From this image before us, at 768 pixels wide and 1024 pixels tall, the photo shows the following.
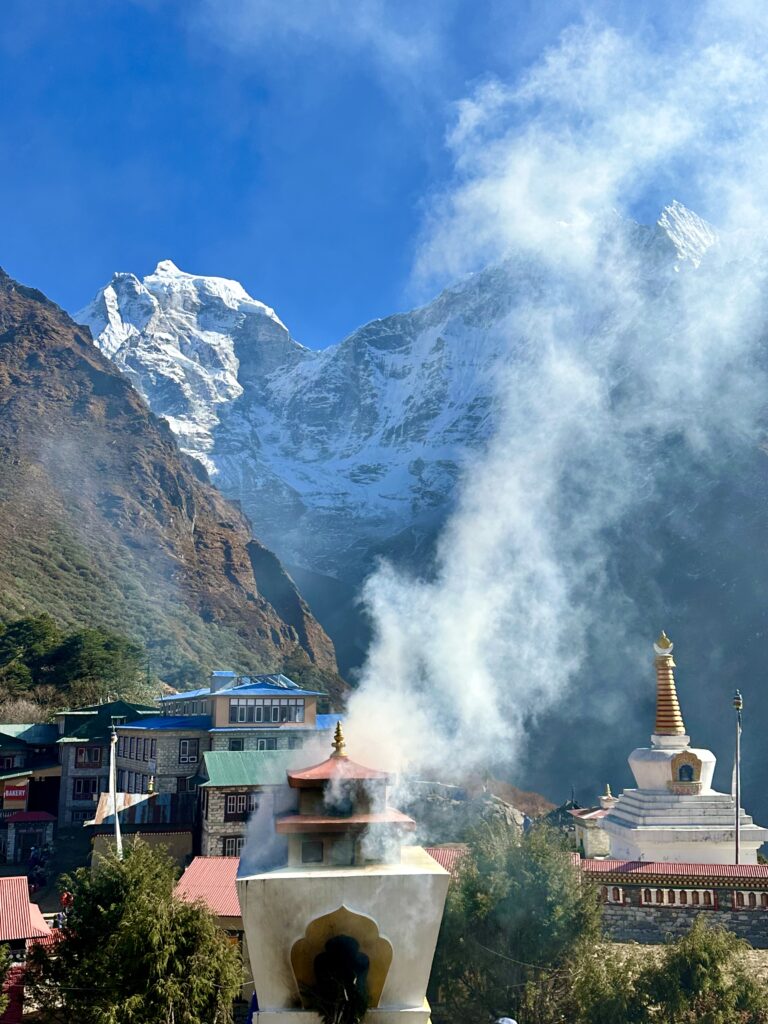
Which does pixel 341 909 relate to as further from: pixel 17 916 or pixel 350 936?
pixel 17 916

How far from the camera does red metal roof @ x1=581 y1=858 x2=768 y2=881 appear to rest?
2419 cm

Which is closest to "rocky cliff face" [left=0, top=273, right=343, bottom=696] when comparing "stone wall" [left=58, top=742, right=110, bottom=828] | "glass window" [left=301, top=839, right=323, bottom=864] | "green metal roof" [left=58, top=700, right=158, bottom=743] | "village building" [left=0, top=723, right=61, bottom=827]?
"village building" [left=0, top=723, right=61, bottom=827]

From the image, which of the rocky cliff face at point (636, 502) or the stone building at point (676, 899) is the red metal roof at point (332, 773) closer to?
the stone building at point (676, 899)

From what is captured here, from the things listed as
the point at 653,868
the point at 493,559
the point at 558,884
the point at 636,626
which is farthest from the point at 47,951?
the point at 636,626

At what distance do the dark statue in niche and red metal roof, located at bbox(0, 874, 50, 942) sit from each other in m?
11.2

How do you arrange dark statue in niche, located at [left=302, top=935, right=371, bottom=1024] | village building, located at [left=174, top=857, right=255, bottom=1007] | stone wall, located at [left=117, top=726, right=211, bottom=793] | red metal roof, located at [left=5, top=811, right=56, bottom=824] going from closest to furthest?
dark statue in niche, located at [left=302, top=935, right=371, bottom=1024] < village building, located at [left=174, top=857, right=255, bottom=1007] < red metal roof, located at [left=5, top=811, right=56, bottom=824] < stone wall, located at [left=117, top=726, right=211, bottom=793]

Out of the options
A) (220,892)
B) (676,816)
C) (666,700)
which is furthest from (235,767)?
(666,700)

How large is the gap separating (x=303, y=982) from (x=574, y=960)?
8.84 metres

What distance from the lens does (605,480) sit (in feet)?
410

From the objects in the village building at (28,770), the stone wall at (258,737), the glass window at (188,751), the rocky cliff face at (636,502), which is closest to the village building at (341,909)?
the stone wall at (258,737)

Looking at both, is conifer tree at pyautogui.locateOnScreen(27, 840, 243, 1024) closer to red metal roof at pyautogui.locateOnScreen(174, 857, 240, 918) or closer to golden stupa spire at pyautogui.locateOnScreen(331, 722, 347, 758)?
red metal roof at pyautogui.locateOnScreen(174, 857, 240, 918)

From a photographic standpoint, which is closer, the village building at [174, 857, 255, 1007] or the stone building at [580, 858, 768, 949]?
the village building at [174, 857, 255, 1007]

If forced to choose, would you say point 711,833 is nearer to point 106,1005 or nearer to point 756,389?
point 106,1005

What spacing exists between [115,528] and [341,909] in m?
85.3
